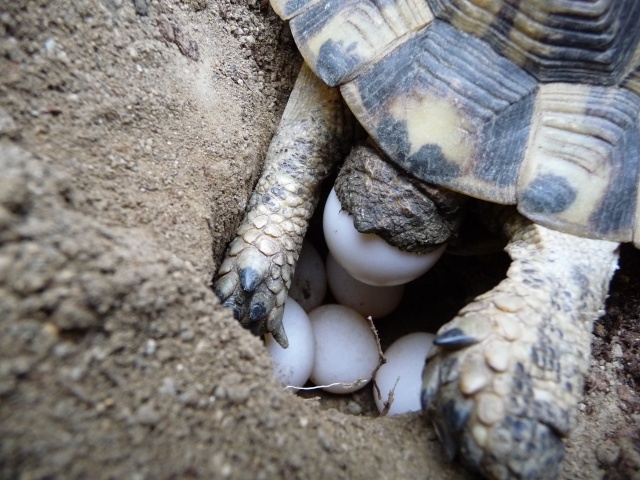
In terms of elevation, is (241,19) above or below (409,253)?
above

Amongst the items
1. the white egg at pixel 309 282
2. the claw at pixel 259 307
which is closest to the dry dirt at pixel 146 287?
the claw at pixel 259 307

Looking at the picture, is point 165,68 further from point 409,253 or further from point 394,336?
point 394,336

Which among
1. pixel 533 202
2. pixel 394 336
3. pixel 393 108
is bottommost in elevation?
pixel 394 336

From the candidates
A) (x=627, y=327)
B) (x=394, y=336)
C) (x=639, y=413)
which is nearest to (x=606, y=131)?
(x=627, y=327)

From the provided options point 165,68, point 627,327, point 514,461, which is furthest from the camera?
point 627,327

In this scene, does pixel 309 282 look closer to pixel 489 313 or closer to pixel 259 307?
pixel 259 307

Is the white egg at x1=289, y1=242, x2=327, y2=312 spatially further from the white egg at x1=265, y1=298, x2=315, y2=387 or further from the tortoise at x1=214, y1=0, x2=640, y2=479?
the tortoise at x1=214, y1=0, x2=640, y2=479

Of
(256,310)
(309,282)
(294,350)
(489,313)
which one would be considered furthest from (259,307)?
(489,313)

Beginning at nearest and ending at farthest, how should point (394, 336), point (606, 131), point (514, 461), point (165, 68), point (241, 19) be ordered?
1. point (514, 461)
2. point (606, 131)
3. point (165, 68)
4. point (241, 19)
5. point (394, 336)
